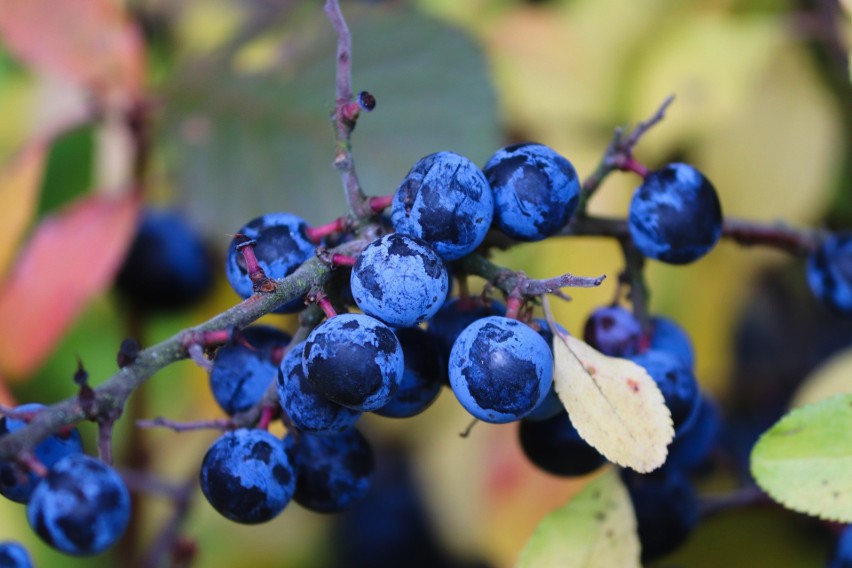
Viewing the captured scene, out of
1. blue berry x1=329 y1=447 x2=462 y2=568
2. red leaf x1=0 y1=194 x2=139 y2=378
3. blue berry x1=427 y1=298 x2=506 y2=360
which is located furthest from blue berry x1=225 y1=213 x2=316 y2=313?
blue berry x1=329 y1=447 x2=462 y2=568

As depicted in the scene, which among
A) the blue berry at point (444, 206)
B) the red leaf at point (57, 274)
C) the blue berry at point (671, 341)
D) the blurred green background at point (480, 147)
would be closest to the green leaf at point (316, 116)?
the blurred green background at point (480, 147)

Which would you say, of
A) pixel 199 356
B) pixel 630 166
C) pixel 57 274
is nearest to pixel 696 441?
pixel 630 166

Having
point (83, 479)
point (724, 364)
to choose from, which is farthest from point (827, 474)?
point (724, 364)

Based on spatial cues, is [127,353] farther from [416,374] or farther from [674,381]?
[674,381]

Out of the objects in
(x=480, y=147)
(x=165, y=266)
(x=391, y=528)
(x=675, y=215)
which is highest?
(x=675, y=215)

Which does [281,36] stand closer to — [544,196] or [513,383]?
[544,196]

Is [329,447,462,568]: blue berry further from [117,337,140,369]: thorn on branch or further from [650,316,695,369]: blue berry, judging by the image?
[117,337,140,369]: thorn on branch
